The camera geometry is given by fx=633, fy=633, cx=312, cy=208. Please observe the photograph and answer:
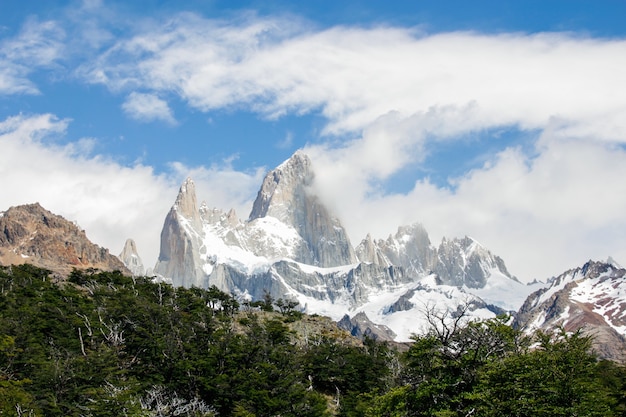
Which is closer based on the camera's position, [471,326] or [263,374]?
[471,326]

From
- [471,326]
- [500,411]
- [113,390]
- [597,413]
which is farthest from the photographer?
[113,390]

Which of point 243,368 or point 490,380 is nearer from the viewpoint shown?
point 490,380

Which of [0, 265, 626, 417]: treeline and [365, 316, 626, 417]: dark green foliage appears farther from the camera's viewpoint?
[0, 265, 626, 417]: treeline

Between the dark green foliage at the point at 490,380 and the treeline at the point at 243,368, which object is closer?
the dark green foliage at the point at 490,380

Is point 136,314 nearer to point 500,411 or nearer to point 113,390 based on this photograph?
point 113,390

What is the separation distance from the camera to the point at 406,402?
170ft

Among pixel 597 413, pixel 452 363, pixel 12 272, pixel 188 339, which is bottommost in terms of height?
pixel 597 413

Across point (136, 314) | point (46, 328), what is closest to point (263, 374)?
point (136, 314)

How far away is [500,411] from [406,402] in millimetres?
9633

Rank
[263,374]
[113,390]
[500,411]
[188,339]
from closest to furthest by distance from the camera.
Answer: [500,411]
[113,390]
[263,374]
[188,339]

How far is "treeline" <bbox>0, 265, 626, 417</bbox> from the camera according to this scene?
4834 cm

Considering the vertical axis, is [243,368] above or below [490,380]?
above

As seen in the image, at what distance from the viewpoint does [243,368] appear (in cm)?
8175

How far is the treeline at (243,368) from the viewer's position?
4834 cm
